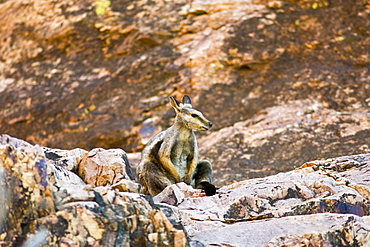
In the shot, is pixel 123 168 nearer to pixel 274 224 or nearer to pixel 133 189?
pixel 133 189

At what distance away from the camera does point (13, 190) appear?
5.90 metres

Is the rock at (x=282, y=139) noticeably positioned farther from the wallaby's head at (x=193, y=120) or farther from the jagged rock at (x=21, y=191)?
the jagged rock at (x=21, y=191)

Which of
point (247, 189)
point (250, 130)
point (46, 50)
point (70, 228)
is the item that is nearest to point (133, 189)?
point (70, 228)

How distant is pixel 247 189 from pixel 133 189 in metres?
1.84

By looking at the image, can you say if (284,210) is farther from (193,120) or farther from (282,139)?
(282,139)

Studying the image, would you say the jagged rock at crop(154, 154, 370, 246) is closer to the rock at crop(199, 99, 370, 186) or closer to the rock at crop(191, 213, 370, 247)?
the rock at crop(191, 213, 370, 247)

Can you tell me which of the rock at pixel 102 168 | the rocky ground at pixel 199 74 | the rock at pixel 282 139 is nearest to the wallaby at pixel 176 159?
the rock at pixel 102 168

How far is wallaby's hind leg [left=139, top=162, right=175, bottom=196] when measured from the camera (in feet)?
33.4

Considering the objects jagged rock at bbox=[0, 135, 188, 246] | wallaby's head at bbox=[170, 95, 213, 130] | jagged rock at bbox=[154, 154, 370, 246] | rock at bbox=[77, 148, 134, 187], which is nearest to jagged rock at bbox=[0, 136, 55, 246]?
jagged rock at bbox=[0, 135, 188, 246]

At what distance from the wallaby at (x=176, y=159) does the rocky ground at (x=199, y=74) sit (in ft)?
15.2

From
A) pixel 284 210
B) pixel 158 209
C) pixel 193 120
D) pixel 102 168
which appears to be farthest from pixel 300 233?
pixel 193 120

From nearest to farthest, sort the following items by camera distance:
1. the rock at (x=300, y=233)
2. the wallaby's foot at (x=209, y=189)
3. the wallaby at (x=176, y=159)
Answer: the rock at (x=300, y=233)
the wallaby's foot at (x=209, y=189)
the wallaby at (x=176, y=159)

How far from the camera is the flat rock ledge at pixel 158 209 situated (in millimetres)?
Answer: 5797

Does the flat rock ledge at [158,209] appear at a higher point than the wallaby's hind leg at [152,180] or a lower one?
higher
